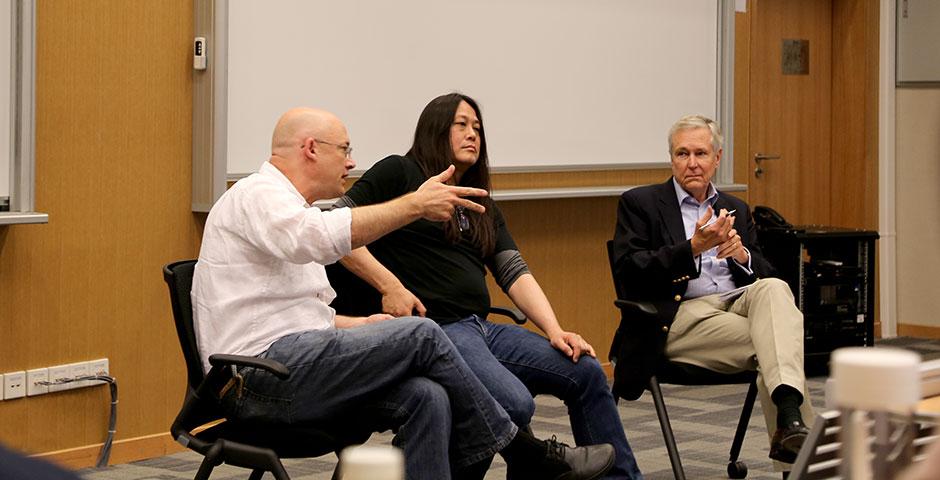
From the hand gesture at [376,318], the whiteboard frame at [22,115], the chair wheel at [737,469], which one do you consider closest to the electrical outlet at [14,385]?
the whiteboard frame at [22,115]

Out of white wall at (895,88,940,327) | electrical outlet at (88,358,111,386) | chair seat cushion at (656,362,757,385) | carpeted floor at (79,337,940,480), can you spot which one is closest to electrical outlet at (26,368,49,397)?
electrical outlet at (88,358,111,386)

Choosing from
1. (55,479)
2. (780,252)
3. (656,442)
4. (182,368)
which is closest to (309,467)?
(182,368)

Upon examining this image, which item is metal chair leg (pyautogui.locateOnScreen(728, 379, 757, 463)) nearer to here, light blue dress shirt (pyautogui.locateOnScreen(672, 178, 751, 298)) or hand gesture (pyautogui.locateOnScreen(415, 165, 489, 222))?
light blue dress shirt (pyautogui.locateOnScreen(672, 178, 751, 298))

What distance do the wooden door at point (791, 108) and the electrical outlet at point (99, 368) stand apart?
12.7ft

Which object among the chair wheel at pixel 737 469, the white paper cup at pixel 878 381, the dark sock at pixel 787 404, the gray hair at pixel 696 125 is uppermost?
the gray hair at pixel 696 125

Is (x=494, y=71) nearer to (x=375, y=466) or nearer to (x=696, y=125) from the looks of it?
(x=696, y=125)

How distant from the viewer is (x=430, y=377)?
2.91 m

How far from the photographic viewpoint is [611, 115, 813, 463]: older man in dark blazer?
3.78 metres

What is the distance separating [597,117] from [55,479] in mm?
5260

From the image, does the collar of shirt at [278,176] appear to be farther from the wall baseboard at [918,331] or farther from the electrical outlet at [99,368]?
the wall baseboard at [918,331]

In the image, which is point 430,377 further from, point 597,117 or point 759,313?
point 597,117

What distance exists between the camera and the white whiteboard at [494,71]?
14.8 ft

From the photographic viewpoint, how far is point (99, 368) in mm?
4219

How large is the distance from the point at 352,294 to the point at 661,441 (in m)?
1.73
